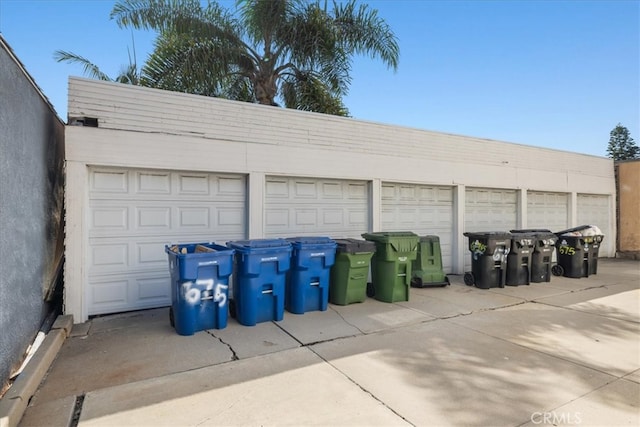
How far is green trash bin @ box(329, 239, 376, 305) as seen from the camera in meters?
5.97

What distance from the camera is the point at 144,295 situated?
5859 mm

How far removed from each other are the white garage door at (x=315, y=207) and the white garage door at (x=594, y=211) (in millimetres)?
9247

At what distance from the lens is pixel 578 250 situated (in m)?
8.68

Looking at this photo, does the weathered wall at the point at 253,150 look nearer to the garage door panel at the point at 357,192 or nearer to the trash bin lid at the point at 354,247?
the garage door panel at the point at 357,192

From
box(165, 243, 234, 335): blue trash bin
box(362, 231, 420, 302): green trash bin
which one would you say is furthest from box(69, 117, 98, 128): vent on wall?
box(362, 231, 420, 302): green trash bin

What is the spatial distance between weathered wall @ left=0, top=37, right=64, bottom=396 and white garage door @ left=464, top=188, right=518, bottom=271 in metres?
8.86

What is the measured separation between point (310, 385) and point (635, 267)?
480 inches

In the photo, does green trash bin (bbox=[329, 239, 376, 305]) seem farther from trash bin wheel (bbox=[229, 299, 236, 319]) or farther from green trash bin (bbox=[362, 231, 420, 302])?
trash bin wheel (bbox=[229, 299, 236, 319])

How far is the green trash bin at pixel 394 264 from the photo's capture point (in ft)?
20.8

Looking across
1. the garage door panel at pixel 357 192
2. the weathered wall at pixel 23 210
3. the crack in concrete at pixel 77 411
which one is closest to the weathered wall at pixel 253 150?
the garage door panel at pixel 357 192

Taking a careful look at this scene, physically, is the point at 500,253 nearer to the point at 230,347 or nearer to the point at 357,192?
the point at 357,192

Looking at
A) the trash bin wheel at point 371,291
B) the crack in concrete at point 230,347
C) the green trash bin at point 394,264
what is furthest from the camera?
the trash bin wheel at point 371,291
